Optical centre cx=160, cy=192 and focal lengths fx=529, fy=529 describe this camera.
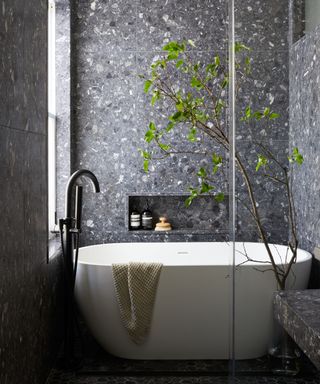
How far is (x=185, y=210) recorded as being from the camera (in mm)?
4789

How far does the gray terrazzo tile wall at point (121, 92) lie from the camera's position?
4.67 m

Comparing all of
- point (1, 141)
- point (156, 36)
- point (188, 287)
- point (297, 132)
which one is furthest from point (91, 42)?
point (297, 132)

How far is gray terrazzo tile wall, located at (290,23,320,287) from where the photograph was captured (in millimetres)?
1784

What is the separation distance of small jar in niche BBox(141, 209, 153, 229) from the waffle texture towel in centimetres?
120

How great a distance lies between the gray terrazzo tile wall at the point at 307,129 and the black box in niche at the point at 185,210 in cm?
279

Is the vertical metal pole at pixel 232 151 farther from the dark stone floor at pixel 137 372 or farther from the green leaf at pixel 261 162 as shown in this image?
the dark stone floor at pixel 137 372

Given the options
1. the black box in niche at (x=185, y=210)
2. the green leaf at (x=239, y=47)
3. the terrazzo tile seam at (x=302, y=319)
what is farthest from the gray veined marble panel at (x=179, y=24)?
the terrazzo tile seam at (x=302, y=319)

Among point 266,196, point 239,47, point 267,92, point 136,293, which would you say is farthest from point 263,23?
point 136,293

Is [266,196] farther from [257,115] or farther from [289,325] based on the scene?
[289,325]

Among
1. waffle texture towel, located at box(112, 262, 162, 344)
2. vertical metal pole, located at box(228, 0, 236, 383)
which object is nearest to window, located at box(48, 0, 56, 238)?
waffle texture towel, located at box(112, 262, 162, 344)

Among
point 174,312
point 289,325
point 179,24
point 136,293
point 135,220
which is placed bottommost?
point 174,312

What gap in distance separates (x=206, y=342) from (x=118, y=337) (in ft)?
1.93

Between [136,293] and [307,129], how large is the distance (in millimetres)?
1923

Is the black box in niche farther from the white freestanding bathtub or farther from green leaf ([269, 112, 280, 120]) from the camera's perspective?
green leaf ([269, 112, 280, 120])
